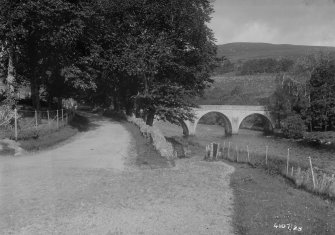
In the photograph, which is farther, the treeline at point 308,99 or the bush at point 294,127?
the treeline at point 308,99

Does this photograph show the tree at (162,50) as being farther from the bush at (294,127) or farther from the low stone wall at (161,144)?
the bush at (294,127)

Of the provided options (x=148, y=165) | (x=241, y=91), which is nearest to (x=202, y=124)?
(x=241, y=91)

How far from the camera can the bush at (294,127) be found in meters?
74.4

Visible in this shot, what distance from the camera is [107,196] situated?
13.5 metres

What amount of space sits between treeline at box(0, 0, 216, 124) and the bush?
3740 cm

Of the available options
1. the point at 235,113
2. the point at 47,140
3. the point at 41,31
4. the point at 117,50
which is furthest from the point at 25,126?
the point at 235,113

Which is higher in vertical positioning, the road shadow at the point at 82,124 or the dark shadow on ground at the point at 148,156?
the road shadow at the point at 82,124

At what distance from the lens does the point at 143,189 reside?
14.6 metres

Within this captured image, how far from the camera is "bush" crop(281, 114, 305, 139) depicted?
7438 cm

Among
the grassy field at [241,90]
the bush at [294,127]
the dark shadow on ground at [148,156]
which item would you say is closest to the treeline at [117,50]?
the dark shadow on ground at [148,156]

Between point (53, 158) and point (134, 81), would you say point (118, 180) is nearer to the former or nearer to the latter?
point (53, 158)

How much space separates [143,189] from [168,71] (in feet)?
88.8

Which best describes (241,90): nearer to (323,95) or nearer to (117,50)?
(323,95)

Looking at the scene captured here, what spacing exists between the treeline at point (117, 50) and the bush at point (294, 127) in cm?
3740
